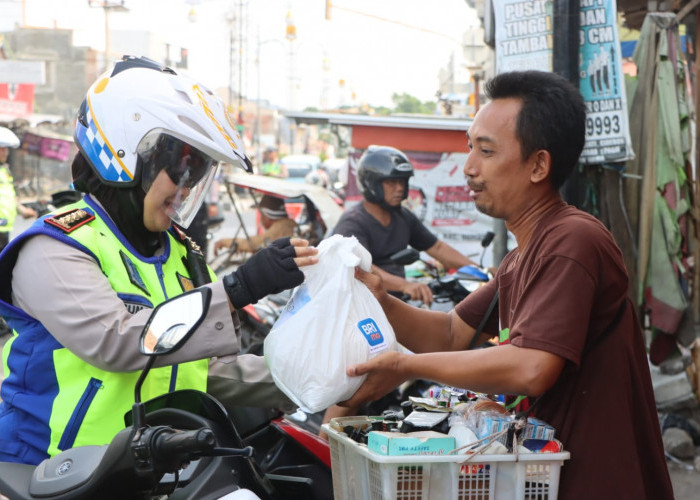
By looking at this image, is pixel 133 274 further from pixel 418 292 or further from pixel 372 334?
pixel 418 292

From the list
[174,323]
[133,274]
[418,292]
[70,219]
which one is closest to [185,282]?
[133,274]

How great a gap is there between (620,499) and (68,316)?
150 centimetres

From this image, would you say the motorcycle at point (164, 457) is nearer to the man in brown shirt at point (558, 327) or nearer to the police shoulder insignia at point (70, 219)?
the man in brown shirt at point (558, 327)

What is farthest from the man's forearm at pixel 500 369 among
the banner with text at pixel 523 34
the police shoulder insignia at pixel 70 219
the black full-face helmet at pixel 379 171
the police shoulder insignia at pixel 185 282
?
the black full-face helmet at pixel 379 171

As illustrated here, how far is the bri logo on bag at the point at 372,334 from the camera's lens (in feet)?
8.03

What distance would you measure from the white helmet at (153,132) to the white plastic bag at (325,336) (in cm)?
55

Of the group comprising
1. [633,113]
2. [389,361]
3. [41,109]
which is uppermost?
[41,109]

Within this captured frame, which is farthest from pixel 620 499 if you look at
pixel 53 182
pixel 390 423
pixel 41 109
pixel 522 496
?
pixel 41 109

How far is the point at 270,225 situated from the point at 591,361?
9872mm

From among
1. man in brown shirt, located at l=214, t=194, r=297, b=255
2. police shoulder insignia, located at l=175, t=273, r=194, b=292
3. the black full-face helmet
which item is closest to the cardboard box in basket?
police shoulder insignia, located at l=175, t=273, r=194, b=292

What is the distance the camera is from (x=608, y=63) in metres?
6.02

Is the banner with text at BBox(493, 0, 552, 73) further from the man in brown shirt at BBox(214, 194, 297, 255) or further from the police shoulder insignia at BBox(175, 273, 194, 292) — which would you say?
the man in brown shirt at BBox(214, 194, 297, 255)

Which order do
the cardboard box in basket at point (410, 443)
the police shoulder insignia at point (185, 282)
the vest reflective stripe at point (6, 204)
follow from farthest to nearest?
the vest reflective stripe at point (6, 204), the police shoulder insignia at point (185, 282), the cardboard box in basket at point (410, 443)

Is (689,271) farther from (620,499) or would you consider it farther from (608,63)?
(620,499)
